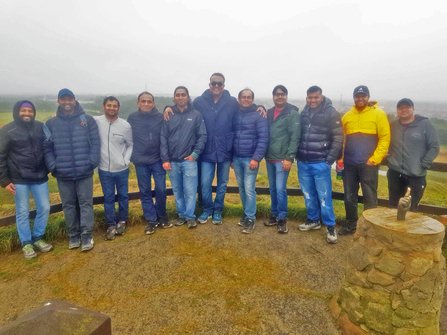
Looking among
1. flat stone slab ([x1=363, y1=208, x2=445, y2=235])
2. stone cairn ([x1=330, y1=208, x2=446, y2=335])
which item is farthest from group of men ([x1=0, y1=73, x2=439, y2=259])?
stone cairn ([x1=330, y1=208, x2=446, y2=335])

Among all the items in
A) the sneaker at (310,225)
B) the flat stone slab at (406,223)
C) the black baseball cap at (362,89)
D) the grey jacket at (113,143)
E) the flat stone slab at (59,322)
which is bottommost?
the sneaker at (310,225)

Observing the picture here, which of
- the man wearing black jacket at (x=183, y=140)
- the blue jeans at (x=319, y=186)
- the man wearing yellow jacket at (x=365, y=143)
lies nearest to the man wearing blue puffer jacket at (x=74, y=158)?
the man wearing black jacket at (x=183, y=140)

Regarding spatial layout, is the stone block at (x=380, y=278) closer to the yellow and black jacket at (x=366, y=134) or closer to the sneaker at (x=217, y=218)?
the yellow and black jacket at (x=366, y=134)

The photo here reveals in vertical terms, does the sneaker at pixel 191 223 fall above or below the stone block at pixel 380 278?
below

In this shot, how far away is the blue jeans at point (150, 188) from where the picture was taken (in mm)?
5250

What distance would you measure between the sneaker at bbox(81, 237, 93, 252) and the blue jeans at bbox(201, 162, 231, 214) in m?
2.13

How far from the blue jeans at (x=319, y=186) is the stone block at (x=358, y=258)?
1.87 m

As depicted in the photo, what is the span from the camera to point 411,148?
180 inches

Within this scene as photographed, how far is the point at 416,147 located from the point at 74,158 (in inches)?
216

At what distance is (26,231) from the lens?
4.50 meters

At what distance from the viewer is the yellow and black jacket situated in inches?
182

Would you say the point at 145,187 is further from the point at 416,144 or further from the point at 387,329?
the point at 416,144

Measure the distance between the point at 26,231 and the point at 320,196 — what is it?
192 inches

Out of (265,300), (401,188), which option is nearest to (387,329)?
(265,300)
